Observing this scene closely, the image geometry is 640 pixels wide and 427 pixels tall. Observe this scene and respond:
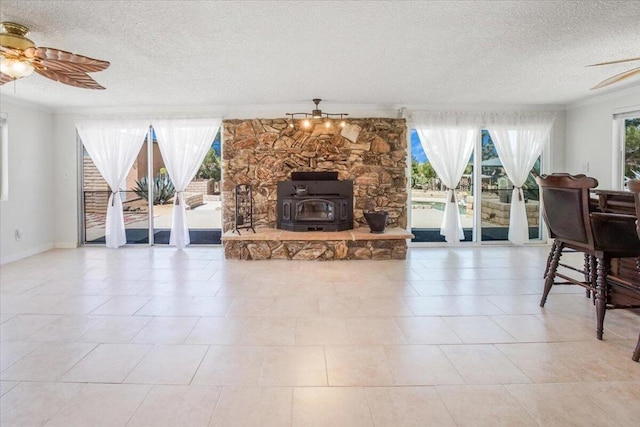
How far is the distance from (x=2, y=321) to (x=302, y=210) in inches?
140

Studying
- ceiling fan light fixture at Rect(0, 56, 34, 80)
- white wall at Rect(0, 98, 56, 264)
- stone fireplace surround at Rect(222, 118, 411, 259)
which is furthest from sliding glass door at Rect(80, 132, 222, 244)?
ceiling fan light fixture at Rect(0, 56, 34, 80)

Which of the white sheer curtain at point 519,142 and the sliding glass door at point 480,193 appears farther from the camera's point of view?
the sliding glass door at point 480,193

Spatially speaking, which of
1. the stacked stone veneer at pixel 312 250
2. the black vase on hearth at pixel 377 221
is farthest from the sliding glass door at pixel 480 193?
the stacked stone veneer at pixel 312 250

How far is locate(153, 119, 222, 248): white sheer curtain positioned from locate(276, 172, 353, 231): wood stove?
1.40 meters

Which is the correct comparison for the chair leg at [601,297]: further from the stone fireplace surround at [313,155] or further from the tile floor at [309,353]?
the stone fireplace surround at [313,155]

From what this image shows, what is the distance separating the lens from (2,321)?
305 cm

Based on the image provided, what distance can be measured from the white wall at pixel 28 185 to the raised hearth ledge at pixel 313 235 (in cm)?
290

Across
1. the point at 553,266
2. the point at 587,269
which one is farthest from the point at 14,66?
the point at 587,269

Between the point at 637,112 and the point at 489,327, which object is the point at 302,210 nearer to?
the point at 489,327

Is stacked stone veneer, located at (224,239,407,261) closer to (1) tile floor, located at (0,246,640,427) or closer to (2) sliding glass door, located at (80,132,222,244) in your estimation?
(1) tile floor, located at (0,246,640,427)

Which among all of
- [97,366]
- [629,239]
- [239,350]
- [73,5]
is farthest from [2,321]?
[629,239]

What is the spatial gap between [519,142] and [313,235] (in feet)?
11.6

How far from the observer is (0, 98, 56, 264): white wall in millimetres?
5316

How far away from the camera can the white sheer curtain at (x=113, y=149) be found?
20.1 ft
